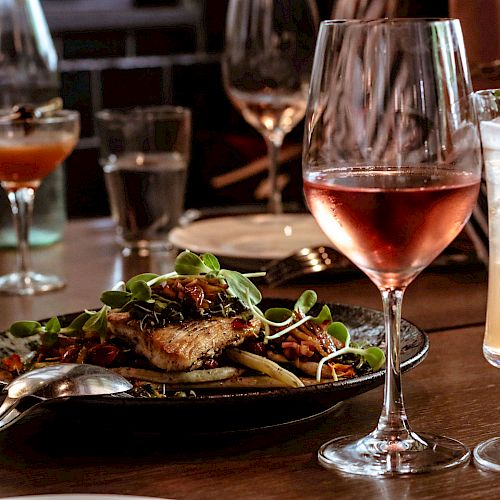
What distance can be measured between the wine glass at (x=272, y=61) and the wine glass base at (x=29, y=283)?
0.48m

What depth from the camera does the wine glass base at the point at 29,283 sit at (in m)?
1.66

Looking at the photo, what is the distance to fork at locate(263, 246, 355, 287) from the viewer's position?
1543 mm

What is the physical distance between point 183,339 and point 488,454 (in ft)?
0.89

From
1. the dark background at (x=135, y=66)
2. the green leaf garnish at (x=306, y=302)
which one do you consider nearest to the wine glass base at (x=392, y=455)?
the green leaf garnish at (x=306, y=302)

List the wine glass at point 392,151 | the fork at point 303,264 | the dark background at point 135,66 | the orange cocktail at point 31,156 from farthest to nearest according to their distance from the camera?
the dark background at point 135,66 → the orange cocktail at point 31,156 → the fork at point 303,264 → the wine glass at point 392,151

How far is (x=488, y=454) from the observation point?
35.0 inches

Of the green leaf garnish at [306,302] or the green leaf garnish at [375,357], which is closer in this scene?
the green leaf garnish at [375,357]

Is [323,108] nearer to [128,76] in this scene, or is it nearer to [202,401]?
[202,401]

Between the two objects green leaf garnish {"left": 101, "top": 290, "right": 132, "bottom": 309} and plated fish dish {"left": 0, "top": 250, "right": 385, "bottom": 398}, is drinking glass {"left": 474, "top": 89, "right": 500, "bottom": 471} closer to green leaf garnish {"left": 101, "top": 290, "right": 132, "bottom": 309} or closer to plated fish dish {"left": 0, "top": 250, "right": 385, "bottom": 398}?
plated fish dish {"left": 0, "top": 250, "right": 385, "bottom": 398}

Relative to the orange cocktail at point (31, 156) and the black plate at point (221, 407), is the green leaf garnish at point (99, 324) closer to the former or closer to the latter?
the black plate at point (221, 407)

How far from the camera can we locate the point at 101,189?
4.40 meters

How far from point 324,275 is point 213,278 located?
523 millimetres

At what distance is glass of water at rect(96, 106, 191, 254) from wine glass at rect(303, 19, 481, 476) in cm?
113

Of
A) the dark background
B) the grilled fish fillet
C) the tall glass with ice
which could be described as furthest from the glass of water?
the dark background
